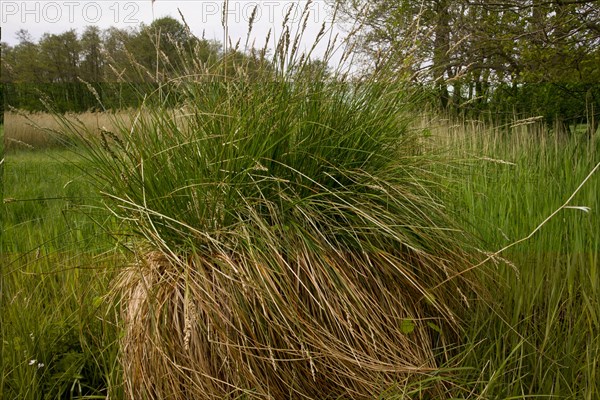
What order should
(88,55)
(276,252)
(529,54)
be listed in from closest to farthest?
1. (276,252)
2. (88,55)
3. (529,54)

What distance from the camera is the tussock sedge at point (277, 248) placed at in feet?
5.06

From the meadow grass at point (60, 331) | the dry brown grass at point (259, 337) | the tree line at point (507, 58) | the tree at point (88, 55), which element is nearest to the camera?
the dry brown grass at point (259, 337)

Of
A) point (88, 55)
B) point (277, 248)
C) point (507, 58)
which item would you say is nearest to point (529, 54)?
point (507, 58)

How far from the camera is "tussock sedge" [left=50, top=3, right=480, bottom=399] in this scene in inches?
60.7

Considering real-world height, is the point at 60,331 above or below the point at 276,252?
below

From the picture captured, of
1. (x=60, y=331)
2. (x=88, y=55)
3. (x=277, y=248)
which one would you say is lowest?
(x=60, y=331)

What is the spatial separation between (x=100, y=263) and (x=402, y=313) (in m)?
1.37

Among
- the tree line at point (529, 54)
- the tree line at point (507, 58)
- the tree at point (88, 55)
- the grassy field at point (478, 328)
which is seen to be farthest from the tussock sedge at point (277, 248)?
the tree line at point (529, 54)

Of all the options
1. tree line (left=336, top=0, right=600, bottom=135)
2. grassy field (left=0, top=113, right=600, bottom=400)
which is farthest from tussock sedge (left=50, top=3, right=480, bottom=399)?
tree line (left=336, top=0, right=600, bottom=135)

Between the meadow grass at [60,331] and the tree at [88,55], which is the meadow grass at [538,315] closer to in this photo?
the meadow grass at [60,331]

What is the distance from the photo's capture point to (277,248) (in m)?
1.62

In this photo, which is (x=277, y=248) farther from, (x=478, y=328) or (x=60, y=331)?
(x=60, y=331)

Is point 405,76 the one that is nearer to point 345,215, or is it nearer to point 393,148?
point 393,148

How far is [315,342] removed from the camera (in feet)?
5.14
